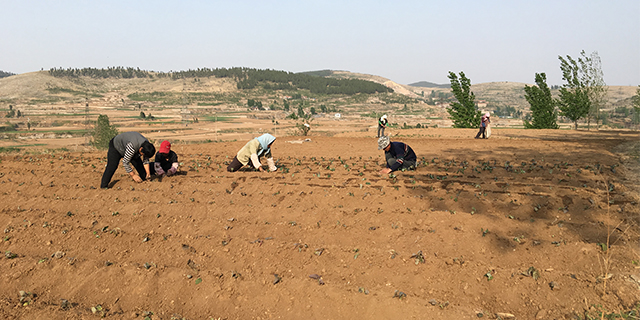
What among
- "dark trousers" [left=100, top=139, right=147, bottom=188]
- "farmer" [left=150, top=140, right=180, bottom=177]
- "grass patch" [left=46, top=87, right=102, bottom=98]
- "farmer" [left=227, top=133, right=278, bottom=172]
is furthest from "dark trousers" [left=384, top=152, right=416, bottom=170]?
"grass patch" [left=46, top=87, right=102, bottom=98]

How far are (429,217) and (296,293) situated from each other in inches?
120

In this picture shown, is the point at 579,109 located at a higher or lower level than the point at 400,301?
higher

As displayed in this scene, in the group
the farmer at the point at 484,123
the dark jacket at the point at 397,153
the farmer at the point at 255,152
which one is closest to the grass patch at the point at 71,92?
the farmer at the point at 484,123

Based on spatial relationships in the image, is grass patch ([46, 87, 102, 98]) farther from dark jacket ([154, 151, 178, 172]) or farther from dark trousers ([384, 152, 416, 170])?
dark trousers ([384, 152, 416, 170])

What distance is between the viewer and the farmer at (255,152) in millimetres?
10680

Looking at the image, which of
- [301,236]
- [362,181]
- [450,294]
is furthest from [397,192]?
[450,294]

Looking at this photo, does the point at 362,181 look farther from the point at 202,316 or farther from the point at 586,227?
the point at 202,316

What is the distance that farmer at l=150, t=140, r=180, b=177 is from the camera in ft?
33.7

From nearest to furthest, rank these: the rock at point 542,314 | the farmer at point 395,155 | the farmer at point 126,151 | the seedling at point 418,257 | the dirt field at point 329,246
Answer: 1. the rock at point 542,314
2. the dirt field at point 329,246
3. the seedling at point 418,257
4. the farmer at point 126,151
5. the farmer at point 395,155

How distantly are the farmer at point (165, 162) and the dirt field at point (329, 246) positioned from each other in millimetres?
349

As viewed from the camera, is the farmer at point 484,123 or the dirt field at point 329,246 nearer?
the dirt field at point 329,246

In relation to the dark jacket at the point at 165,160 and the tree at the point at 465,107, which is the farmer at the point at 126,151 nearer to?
the dark jacket at the point at 165,160

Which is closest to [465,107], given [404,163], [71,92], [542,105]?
[542,105]

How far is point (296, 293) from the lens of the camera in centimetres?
524
